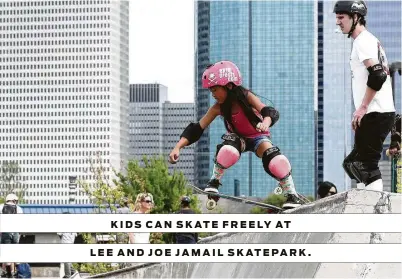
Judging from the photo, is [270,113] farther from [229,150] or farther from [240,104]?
[229,150]

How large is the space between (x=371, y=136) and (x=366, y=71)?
0.59 metres

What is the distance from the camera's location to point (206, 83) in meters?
11.3

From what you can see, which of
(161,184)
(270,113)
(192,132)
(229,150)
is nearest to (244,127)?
(229,150)

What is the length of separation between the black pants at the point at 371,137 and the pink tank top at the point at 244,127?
90 centimetres

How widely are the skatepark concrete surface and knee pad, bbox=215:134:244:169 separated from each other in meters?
0.74

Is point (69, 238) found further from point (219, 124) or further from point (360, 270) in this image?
point (360, 270)

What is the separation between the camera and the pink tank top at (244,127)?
1146 cm

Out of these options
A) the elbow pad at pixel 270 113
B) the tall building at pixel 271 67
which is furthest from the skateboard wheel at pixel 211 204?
the tall building at pixel 271 67

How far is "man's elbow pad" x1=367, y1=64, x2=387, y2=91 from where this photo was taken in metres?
10.9

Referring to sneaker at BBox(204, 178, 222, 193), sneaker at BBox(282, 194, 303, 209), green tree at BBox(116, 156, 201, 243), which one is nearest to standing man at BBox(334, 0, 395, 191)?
sneaker at BBox(282, 194, 303, 209)

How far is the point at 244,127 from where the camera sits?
11.5m

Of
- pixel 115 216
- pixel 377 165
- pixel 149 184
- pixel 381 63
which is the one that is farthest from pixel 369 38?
pixel 149 184

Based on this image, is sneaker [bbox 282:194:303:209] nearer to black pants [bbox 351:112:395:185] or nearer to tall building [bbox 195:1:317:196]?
black pants [bbox 351:112:395:185]

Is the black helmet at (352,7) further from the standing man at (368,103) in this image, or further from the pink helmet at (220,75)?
the pink helmet at (220,75)
